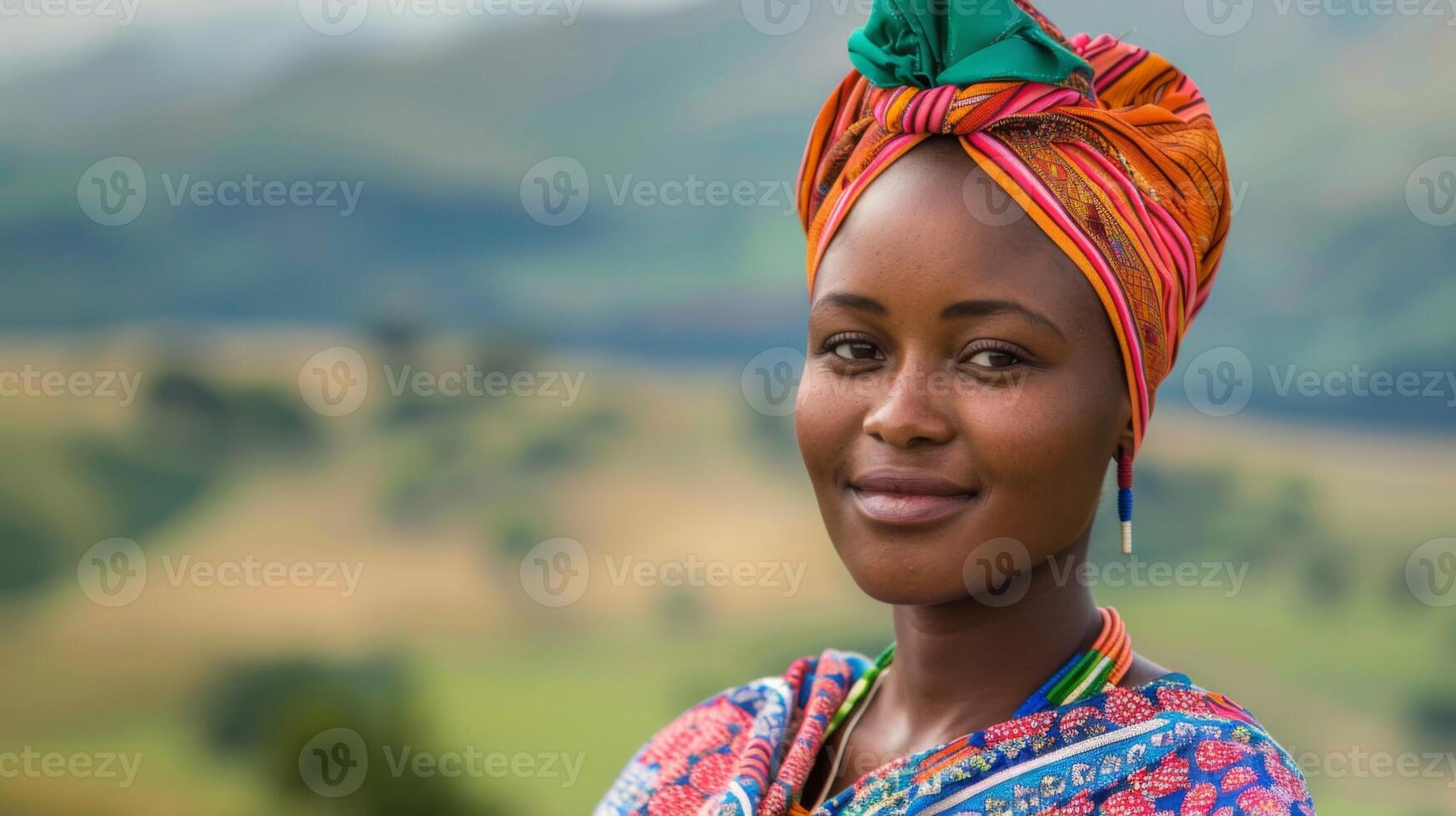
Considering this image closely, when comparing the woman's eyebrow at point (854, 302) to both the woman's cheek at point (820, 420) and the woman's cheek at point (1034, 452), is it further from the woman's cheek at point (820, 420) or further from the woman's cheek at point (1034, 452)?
the woman's cheek at point (1034, 452)

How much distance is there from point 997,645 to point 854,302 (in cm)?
67

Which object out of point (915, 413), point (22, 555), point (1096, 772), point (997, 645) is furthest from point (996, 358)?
point (22, 555)

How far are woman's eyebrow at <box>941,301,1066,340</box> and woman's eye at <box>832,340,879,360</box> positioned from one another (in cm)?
17

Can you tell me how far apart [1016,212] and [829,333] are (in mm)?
368

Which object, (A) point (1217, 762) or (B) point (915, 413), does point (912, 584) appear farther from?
(A) point (1217, 762)

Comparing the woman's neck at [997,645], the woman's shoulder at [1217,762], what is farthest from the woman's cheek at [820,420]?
the woman's shoulder at [1217,762]

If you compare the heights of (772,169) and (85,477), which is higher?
(772,169)

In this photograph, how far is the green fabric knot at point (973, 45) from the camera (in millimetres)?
2119

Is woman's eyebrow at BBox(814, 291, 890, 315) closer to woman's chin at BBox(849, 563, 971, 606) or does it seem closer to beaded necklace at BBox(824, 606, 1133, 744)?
woman's chin at BBox(849, 563, 971, 606)

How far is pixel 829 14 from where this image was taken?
18.8 feet

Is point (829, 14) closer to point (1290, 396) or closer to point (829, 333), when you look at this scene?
point (1290, 396)

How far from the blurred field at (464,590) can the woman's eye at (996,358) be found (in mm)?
3232

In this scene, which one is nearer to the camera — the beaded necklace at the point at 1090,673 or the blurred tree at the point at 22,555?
the beaded necklace at the point at 1090,673

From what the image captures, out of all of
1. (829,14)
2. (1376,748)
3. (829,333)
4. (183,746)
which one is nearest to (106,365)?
(183,746)
